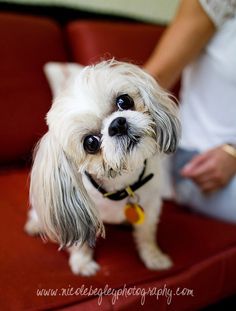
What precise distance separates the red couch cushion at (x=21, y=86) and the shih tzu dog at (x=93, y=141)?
0.55 meters

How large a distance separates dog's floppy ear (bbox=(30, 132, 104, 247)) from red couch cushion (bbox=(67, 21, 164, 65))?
0.80m

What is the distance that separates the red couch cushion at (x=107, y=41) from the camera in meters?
1.65

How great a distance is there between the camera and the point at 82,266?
41.0 inches

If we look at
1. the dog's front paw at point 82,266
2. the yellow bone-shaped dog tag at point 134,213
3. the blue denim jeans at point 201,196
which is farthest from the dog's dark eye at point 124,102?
the blue denim jeans at point 201,196

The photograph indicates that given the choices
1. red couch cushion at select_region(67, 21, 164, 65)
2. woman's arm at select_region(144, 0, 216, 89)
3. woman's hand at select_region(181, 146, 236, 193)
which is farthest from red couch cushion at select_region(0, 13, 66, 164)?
woman's hand at select_region(181, 146, 236, 193)

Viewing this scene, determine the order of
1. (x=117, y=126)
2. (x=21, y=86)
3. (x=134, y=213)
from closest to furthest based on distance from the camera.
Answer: (x=117, y=126) → (x=134, y=213) → (x=21, y=86)

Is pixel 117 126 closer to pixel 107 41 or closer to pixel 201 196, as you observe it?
pixel 201 196

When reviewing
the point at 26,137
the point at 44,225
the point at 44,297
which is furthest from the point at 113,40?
the point at 44,297

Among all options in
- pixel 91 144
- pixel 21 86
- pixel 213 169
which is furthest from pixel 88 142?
pixel 21 86

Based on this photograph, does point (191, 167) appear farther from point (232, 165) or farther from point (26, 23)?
point (26, 23)

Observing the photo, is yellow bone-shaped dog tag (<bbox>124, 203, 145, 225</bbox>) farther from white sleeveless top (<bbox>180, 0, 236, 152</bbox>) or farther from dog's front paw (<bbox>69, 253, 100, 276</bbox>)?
white sleeveless top (<bbox>180, 0, 236, 152</bbox>)

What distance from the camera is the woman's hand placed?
1269mm

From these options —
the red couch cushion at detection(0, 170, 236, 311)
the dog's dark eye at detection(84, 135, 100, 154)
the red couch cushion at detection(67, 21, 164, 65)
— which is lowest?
the red couch cushion at detection(0, 170, 236, 311)

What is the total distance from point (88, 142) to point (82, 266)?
35 centimetres
